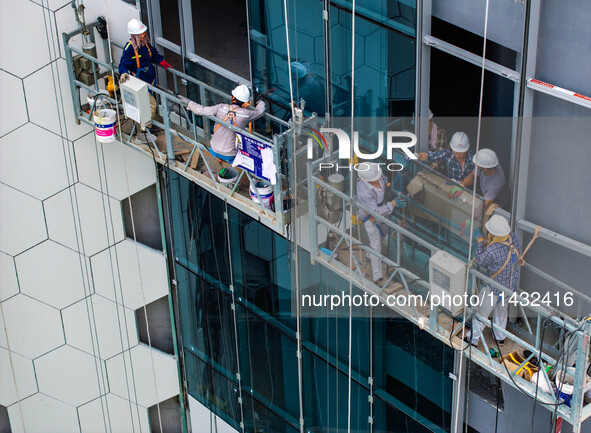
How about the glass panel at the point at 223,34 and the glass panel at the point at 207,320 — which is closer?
the glass panel at the point at 223,34

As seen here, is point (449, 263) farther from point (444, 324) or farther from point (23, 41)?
point (23, 41)

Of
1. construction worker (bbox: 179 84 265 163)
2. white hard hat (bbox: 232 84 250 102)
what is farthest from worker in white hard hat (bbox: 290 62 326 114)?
white hard hat (bbox: 232 84 250 102)

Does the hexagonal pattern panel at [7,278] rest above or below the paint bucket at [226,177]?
below

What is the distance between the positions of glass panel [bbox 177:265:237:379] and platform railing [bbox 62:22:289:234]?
185cm

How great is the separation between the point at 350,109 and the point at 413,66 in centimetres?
99

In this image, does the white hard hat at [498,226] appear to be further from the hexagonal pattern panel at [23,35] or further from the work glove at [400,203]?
the hexagonal pattern panel at [23,35]

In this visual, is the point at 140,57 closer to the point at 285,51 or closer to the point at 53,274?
the point at 285,51

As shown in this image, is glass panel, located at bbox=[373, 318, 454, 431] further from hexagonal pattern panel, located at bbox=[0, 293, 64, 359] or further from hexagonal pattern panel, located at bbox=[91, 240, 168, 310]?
hexagonal pattern panel, located at bbox=[0, 293, 64, 359]

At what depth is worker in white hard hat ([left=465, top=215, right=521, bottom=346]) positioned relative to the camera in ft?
29.8

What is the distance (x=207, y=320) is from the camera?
13508 mm

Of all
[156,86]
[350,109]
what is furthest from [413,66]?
[156,86]

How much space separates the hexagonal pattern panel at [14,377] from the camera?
1416 cm

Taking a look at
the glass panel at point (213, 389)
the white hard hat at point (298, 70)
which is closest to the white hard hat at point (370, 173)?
the white hard hat at point (298, 70)

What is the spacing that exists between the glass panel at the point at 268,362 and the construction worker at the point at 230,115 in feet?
9.33
